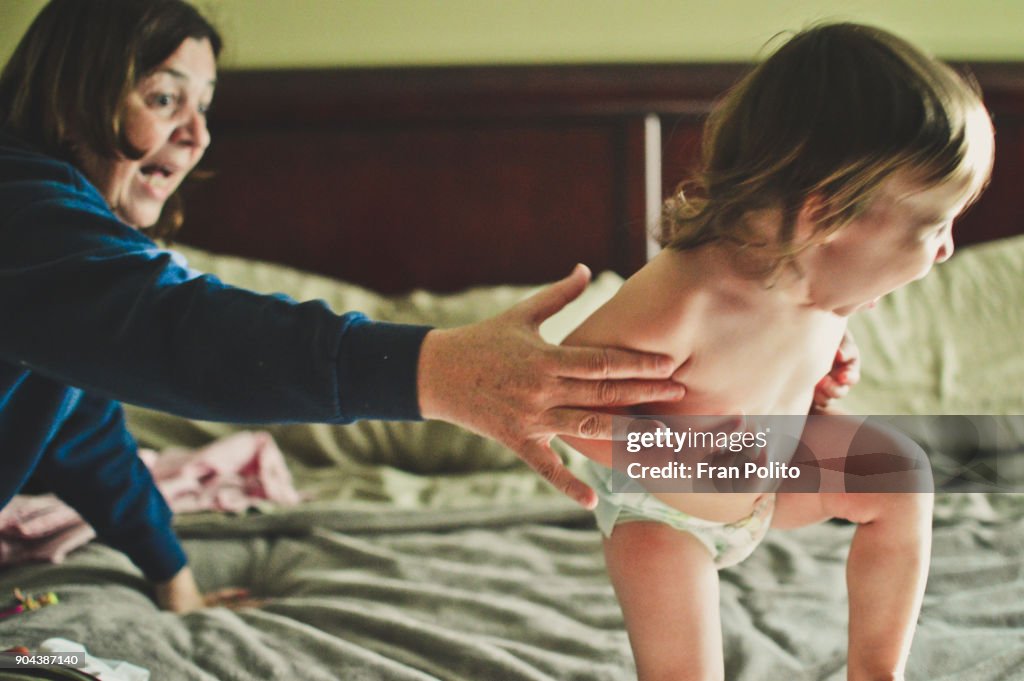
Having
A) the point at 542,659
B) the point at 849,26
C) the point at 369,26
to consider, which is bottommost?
the point at 542,659

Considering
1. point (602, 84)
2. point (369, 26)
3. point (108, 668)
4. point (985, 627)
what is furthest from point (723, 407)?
point (369, 26)

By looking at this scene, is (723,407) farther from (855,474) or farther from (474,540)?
(474,540)

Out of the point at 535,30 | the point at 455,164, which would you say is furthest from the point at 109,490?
the point at 535,30

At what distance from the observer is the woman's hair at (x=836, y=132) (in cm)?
75

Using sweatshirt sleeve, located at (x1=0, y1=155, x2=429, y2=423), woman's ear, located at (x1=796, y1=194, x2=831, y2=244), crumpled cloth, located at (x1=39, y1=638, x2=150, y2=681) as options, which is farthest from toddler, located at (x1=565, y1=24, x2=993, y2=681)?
crumpled cloth, located at (x1=39, y1=638, x2=150, y2=681)

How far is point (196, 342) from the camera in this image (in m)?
0.68

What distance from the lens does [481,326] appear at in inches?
27.6

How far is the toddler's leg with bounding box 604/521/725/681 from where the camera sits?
0.80 m

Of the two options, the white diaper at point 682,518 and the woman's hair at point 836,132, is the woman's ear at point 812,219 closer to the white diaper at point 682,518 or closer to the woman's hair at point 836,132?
the woman's hair at point 836,132

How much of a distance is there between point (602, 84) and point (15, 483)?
1.31 m

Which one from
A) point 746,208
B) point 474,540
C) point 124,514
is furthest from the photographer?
point 474,540

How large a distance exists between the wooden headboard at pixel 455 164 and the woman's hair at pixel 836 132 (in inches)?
40.4

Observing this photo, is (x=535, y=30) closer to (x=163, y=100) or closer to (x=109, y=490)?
(x=163, y=100)

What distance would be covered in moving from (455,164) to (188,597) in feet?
3.44
